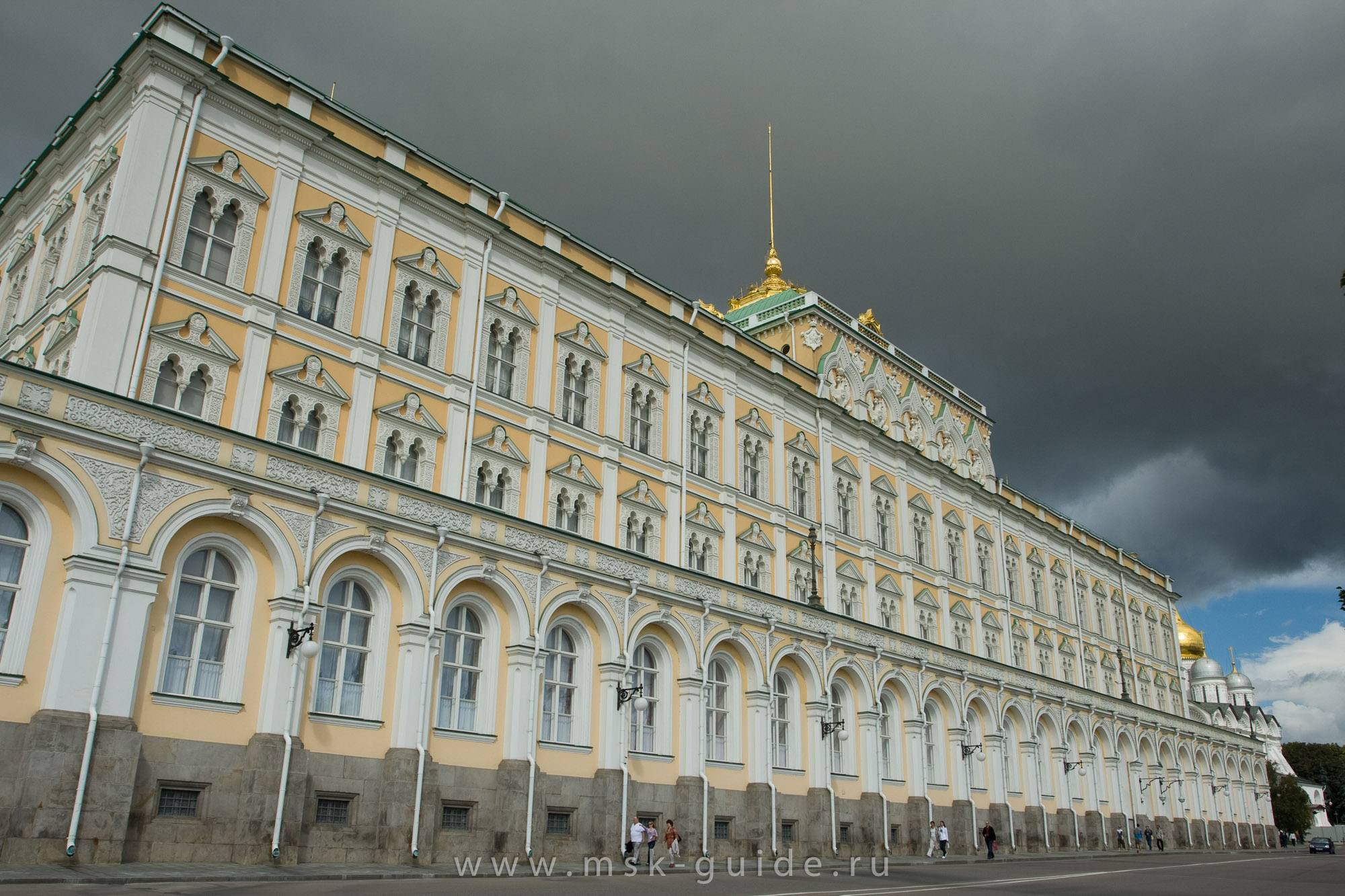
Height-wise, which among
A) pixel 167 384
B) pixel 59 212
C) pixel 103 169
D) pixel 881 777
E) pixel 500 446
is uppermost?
pixel 59 212

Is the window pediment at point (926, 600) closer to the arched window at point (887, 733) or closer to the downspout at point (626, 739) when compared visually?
the arched window at point (887, 733)

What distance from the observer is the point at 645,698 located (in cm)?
2983

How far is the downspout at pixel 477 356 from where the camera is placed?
99.1ft

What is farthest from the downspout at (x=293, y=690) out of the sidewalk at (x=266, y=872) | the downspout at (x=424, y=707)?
the downspout at (x=424, y=707)

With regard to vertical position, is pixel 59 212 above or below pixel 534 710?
above

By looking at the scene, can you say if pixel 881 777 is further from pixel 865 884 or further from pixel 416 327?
pixel 416 327

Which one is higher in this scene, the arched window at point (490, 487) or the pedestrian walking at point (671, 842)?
the arched window at point (490, 487)

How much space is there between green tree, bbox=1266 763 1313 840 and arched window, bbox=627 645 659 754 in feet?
304

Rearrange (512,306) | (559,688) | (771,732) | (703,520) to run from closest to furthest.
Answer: (559,688), (512,306), (771,732), (703,520)

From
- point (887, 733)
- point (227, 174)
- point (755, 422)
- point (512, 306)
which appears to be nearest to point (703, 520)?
point (755, 422)

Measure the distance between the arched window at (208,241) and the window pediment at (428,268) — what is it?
16.2 ft

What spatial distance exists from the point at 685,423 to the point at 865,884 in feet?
64.5

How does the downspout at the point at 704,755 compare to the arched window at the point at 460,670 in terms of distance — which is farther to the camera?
the downspout at the point at 704,755

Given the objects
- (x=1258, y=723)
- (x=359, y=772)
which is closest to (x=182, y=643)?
(x=359, y=772)
